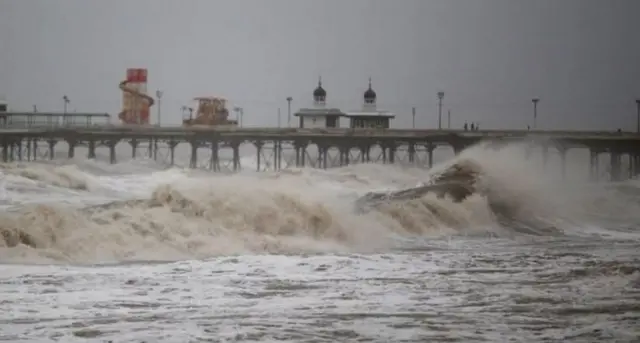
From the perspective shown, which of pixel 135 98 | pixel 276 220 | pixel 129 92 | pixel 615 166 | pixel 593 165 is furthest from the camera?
pixel 135 98

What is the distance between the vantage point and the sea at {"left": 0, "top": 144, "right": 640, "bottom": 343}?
1034 cm

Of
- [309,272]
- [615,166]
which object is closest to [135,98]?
[615,166]

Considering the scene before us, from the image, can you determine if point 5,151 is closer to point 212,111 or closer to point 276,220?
point 212,111

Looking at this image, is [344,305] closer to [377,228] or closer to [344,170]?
[377,228]

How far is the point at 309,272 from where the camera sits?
14461 millimetres

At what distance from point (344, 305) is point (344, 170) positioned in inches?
1768

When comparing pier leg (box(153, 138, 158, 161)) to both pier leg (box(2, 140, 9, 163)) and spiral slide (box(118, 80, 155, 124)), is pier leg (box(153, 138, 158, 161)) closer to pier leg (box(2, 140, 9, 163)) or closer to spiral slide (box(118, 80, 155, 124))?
pier leg (box(2, 140, 9, 163))

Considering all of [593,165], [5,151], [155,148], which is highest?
[155,148]

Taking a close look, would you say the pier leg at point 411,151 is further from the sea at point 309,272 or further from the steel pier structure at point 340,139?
the sea at point 309,272

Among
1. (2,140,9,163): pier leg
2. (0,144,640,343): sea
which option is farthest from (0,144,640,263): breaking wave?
(2,140,9,163): pier leg

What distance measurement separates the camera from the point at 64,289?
40.3 feet

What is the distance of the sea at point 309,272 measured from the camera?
10.3m

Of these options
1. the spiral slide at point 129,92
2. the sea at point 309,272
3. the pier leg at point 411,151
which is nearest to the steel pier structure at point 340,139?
the pier leg at point 411,151

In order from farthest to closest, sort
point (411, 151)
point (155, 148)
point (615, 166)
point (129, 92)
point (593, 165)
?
1. point (129, 92)
2. point (155, 148)
3. point (411, 151)
4. point (593, 165)
5. point (615, 166)
